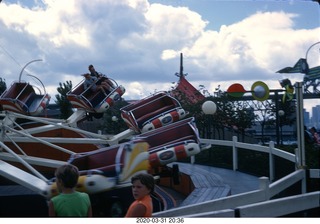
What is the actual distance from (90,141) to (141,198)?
3.96 m

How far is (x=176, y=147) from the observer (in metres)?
4.93

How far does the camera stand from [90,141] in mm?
6754

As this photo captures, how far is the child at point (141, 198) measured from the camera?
111 inches

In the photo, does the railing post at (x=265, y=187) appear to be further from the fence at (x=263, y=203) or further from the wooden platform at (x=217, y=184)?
the wooden platform at (x=217, y=184)

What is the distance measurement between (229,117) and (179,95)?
1.27m

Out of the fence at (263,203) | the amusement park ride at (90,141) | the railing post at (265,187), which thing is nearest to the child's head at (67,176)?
the fence at (263,203)

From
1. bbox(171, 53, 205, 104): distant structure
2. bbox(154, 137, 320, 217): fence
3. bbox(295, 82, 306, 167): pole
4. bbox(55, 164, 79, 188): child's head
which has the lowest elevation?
bbox(154, 137, 320, 217): fence

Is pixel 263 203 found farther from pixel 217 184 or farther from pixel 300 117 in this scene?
pixel 217 184

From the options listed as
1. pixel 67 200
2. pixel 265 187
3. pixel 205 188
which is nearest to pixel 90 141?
pixel 205 188

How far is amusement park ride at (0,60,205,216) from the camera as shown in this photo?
13.5 ft

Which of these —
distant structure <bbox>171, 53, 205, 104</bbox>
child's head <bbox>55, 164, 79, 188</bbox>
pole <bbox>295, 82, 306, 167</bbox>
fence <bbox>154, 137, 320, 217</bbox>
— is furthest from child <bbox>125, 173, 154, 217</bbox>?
distant structure <bbox>171, 53, 205, 104</bbox>

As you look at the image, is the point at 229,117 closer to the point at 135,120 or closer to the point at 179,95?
the point at 179,95

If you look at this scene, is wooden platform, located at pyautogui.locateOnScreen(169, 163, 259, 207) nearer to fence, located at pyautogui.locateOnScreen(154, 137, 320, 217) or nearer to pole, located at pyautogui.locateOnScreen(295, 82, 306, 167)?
fence, located at pyautogui.locateOnScreen(154, 137, 320, 217)

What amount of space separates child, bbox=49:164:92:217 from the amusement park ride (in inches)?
39.7
